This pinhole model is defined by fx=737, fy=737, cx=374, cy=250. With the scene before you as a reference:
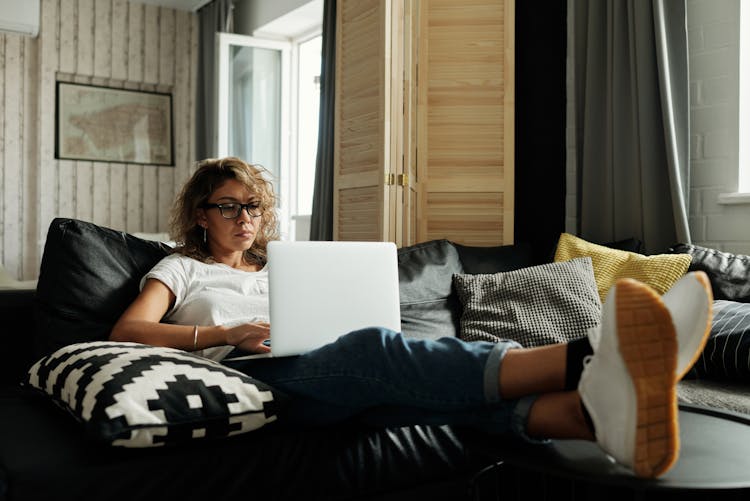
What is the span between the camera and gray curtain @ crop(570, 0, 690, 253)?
2.66 m

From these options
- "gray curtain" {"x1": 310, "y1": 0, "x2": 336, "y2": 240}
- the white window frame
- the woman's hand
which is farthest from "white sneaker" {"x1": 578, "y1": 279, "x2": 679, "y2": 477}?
the white window frame

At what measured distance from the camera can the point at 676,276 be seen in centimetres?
220

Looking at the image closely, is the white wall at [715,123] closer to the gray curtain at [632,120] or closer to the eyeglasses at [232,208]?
the gray curtain at [632,120]

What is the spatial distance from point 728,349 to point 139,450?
1370 millimetres

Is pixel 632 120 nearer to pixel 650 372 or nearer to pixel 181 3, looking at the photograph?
A: pixel 650 372

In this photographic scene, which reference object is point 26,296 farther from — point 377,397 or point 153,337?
point 377,397

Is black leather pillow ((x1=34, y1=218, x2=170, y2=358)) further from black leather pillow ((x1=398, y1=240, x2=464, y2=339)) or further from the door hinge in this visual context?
the door hinge

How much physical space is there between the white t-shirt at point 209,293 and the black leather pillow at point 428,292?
0.52 metres

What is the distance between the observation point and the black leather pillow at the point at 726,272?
2100 millimetres

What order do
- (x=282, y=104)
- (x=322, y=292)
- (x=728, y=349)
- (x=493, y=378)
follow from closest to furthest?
(x=493, y=378) < (x=322, y=292) < (x=728, y=349) < (x=282, y=104)

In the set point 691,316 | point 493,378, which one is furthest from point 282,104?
point 691,316

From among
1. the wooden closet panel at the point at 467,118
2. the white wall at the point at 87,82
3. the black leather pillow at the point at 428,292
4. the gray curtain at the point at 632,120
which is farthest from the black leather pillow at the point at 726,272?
the white wall at the point at 87,82

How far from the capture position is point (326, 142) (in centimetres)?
423

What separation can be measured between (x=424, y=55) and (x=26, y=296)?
79.6 inches
